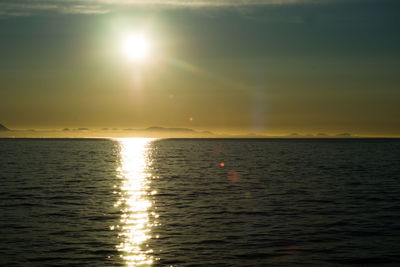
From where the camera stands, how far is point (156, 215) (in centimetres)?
2962

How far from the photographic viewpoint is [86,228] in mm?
25156

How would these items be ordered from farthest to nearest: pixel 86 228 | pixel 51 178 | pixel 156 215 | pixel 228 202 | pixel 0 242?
1. pixel 51 178
2. pixel 228 202
3. pixel 156 215
4. pixel 86 228
5. pixel 0 242

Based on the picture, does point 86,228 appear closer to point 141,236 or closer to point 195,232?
point 141,236

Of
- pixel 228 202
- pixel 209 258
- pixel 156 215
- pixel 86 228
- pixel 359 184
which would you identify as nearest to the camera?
pixel 209 258

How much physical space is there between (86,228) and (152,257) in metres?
7.43

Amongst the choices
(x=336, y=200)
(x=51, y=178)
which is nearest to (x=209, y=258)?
(x=336, y=200)

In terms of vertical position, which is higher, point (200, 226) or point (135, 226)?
point (135, 226)

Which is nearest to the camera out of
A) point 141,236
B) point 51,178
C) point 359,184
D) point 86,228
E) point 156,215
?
point 141,236

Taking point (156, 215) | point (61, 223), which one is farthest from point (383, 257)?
point (61, 223)

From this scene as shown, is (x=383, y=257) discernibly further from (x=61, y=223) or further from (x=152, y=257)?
(x=61, y=223)

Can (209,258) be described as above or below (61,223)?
below

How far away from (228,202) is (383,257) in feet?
56.5

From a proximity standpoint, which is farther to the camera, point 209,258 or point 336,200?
point 336,200

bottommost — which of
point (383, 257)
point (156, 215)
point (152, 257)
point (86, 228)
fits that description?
point (383, 257)
